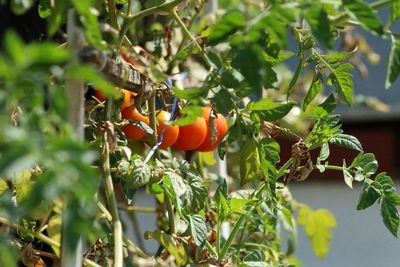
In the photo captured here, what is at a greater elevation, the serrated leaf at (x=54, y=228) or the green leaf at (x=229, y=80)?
the green leaf at (x=229, y=80)

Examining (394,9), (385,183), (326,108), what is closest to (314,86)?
(326,108)

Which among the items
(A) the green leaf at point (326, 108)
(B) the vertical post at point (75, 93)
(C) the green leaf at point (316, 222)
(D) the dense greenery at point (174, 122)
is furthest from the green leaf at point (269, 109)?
(C) the green leaf at point (316, 222)

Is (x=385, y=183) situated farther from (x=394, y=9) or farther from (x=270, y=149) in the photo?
(x=394, y=9)

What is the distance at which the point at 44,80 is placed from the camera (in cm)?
52

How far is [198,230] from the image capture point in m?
0.97

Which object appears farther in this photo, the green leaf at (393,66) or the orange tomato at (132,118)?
the orange tomato at (132,118)

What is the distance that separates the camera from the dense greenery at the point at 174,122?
50 centimetres

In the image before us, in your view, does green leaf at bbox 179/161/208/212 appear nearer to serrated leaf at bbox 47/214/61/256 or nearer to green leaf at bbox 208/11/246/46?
serrated leaf at bbox 47/214/61/256

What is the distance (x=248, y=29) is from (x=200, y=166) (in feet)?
2.62

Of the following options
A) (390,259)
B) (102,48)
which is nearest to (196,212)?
(102,48)

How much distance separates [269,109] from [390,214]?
0.60 feet

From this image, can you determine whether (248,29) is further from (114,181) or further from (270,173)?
(114,181)

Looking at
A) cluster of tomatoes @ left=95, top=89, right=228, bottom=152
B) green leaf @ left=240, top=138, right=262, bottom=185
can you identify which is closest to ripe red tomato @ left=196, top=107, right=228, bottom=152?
cluster of tomatoes @ left=95, top=89, right=228, bottom=152

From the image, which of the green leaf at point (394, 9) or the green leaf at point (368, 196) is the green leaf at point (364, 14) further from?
the green leaf at point (368, 196)
